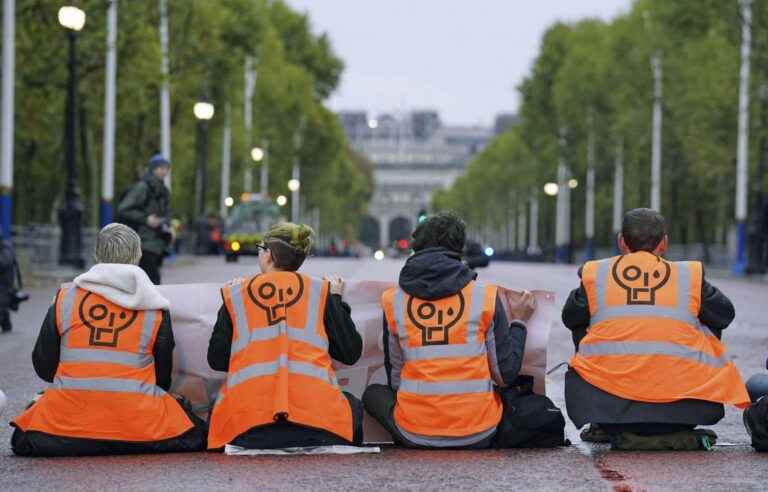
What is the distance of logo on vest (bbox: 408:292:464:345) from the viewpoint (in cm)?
831

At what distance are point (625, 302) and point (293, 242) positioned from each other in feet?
5.53

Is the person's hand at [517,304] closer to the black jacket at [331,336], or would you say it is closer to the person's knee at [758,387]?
the black jacket at [331,336]

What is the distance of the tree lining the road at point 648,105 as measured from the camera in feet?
169

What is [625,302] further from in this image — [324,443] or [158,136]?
[158,136]

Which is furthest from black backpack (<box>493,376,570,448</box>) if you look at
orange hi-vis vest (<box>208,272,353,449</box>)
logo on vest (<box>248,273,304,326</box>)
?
logo on vest (<box>248,273,304,326</box>)

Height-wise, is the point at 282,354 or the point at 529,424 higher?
the point at 282,354

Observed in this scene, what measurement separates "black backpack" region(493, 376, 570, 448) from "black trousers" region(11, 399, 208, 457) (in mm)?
1511

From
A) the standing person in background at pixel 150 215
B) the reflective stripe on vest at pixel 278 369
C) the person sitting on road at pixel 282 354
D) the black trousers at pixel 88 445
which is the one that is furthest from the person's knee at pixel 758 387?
the standing person in background at pixel 150 215

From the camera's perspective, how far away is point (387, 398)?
846 cm

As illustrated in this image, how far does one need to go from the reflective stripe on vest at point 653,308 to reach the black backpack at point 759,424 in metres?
0.45

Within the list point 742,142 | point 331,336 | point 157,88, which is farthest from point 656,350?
point 742,142

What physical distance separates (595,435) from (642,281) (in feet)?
2.90

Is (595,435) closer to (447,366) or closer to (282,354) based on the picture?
(447,366)

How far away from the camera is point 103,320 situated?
27.0ft
